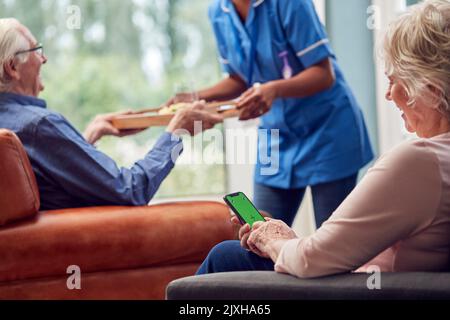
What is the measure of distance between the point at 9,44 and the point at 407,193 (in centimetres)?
154

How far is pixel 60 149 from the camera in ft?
7.72

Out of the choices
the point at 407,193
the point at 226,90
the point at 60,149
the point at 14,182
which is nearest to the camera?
the point at 407,193

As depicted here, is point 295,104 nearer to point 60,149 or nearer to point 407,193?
point 60,149

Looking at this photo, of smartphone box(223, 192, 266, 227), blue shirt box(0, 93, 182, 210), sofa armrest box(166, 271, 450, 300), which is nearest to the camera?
sofa armrest box(166, 271, 450, 300)

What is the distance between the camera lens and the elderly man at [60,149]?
7.70 feet

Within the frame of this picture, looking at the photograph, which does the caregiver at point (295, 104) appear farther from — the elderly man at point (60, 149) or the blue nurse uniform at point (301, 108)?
the elderly man at point (60, 149)

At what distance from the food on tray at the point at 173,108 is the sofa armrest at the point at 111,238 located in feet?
1.31

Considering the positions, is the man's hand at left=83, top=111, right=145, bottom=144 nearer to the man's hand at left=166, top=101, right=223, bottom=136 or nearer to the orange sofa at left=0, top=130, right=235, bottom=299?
the man's hand at left=166, top=101, right=223, bottom=136

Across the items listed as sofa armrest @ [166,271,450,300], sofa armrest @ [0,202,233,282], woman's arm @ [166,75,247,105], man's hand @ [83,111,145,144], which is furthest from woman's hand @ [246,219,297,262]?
woman's arm @ [166,75,247,105]

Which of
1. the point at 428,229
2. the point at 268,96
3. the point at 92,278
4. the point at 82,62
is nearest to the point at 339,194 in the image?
the point at 268,96

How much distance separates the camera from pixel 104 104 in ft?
12.9

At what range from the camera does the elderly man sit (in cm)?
235

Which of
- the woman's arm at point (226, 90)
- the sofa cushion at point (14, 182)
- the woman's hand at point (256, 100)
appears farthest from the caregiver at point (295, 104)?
the sofa cushion at point (14, 182)

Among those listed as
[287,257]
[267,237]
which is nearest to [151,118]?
[267,237]
